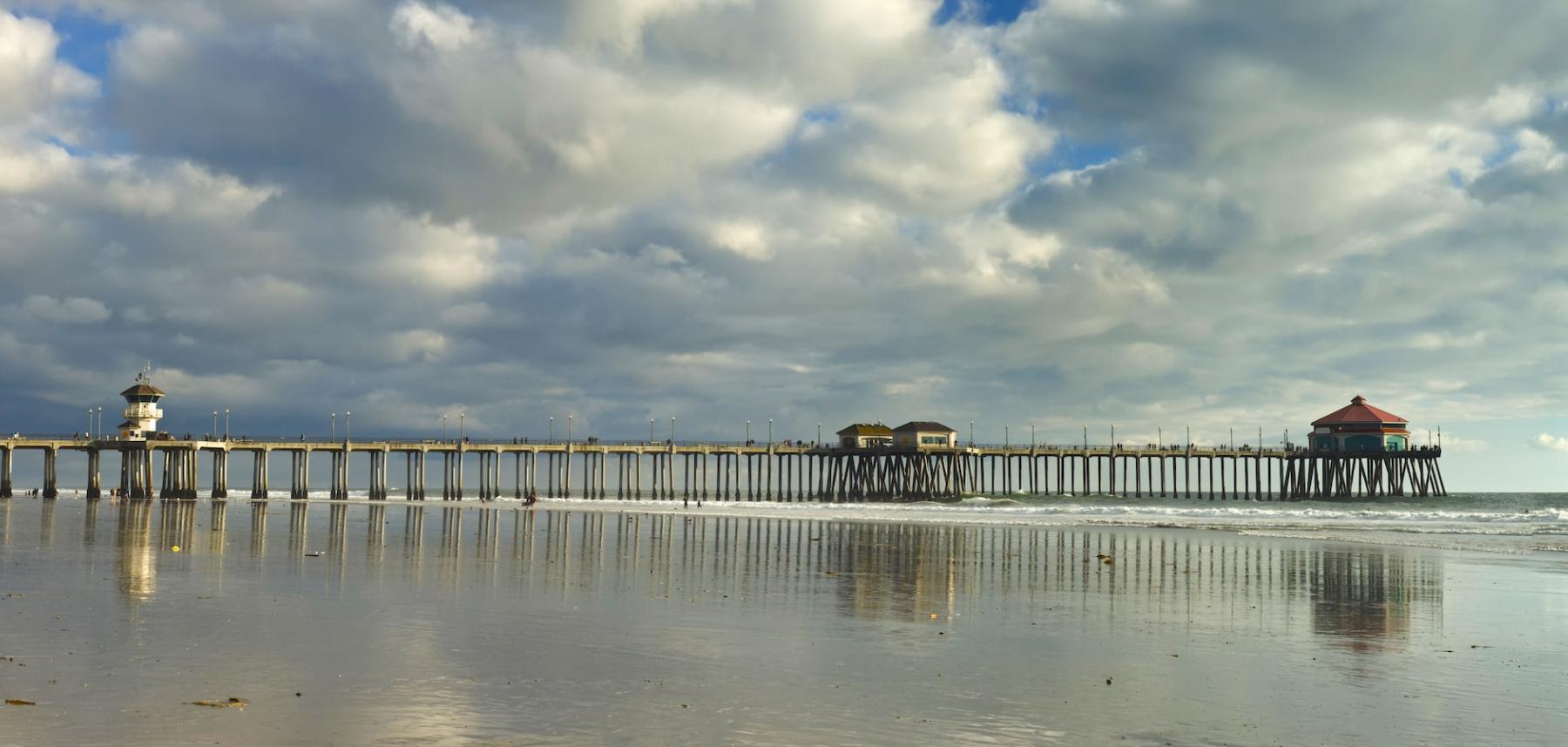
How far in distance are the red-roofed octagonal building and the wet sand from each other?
92.2 metres

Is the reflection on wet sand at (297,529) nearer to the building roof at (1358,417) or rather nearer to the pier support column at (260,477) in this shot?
the pier support column at (260,477)

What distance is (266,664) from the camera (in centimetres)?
1260

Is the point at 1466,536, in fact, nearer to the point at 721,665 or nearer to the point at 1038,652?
the point at 1038,652

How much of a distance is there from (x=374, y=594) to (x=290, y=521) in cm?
3083

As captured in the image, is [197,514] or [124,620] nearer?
[124,620]

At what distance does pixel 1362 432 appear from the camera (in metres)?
114

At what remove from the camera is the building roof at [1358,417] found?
114625mm

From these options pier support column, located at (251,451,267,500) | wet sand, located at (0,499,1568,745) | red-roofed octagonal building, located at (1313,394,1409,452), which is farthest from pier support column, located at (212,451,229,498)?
red-roofed octagonal building, located at (1313,394,1409,452)

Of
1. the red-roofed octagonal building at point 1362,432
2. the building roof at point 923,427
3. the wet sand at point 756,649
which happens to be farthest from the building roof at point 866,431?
the wet sand at point 756,649

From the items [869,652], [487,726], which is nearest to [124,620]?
[487,726]

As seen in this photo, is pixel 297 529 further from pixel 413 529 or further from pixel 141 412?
pixel 141 412

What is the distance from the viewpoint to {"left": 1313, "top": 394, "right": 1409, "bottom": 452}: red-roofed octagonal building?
372ft

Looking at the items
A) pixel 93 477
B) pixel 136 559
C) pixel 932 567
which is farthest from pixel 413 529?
pixel 93 477

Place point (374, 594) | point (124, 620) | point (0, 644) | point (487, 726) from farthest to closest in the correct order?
point (374, 594) < point (124, 620) < point (0, 644) < point (487, 726)
